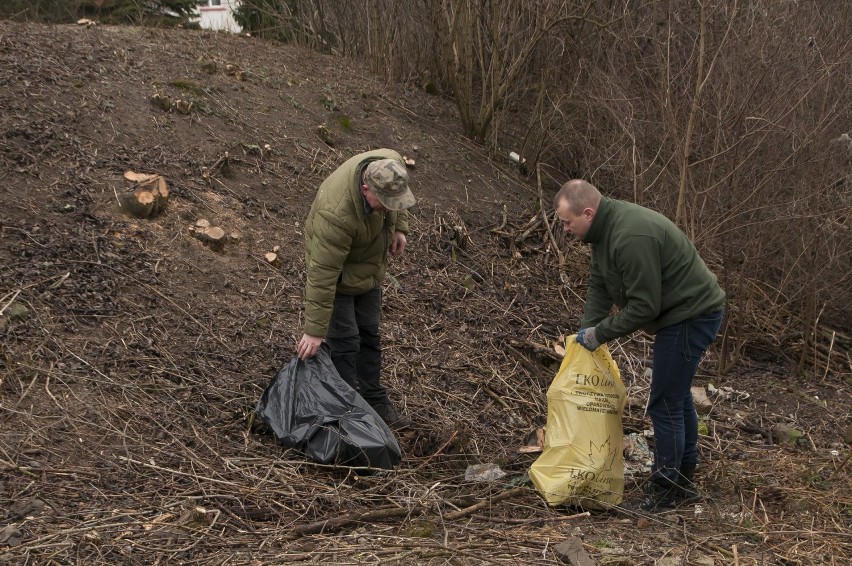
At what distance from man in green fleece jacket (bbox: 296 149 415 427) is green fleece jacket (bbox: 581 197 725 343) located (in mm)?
968

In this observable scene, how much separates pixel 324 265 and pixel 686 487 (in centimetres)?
220

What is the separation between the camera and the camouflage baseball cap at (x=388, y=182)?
4.22m

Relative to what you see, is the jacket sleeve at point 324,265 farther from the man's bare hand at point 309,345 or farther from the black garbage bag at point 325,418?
the black garbage bag at point 325,418

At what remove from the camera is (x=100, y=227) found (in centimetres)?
620

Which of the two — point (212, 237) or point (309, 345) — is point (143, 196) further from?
point (309, 345)

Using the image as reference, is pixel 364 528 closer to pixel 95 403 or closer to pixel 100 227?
pixel 95 403

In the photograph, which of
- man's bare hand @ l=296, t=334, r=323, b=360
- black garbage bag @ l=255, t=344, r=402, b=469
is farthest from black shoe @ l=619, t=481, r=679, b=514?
man's bare hand @ l=296, t=334, r=323, b=360

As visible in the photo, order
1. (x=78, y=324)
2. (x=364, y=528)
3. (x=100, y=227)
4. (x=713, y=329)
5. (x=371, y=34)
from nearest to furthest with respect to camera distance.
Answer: (x=364, y=528), (x=713, y=329), (x=78, y=324), (x=100, y=227), (x=371, y=34)

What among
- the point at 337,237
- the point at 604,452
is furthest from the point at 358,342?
the point at 604,452

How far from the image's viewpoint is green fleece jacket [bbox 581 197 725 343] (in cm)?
405

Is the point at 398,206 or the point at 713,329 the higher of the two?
the point at 398,206

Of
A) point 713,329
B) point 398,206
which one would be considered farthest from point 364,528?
point 713,329

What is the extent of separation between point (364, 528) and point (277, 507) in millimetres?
445

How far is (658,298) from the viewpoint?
13.5 feet
